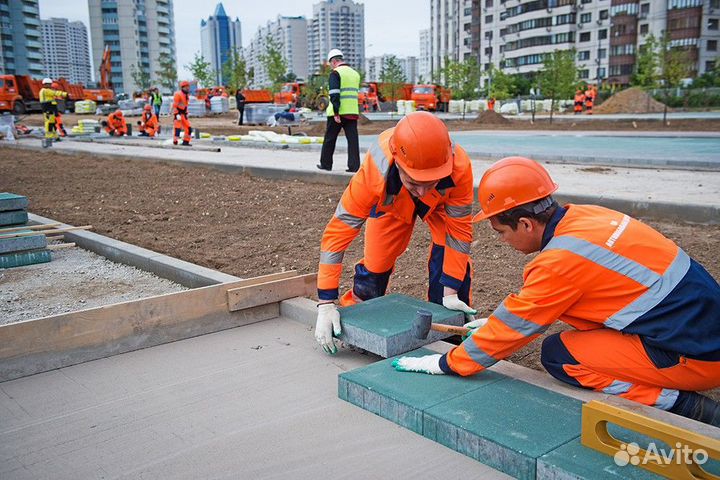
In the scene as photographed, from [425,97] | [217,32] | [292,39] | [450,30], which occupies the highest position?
[217,32]

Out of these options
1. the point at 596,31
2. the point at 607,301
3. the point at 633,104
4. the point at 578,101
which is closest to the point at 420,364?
the point at 607,301

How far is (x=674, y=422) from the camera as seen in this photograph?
8.86ft

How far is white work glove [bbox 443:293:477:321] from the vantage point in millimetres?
4125

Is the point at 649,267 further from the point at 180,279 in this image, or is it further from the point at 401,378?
the point at 180,279

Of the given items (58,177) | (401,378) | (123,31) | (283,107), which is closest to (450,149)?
(401,378)

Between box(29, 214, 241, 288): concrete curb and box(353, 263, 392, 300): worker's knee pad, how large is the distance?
96 cm

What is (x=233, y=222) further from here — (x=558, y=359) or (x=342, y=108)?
(x=558, y=359)

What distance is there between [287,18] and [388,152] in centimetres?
13751

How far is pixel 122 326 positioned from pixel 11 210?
3.59 meters

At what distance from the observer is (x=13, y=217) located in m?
6.87

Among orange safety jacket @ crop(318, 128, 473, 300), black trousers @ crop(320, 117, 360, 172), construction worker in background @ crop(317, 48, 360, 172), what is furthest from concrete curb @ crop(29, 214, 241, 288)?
construction worker in background @ crop(317, 48, 360, 172)

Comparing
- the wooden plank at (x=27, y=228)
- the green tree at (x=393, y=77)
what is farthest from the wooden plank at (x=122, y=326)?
the green tree at (x=393, y=77)

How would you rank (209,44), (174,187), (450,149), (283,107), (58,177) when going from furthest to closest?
(209,44), (283,107), (58,177), (174,187), (450,149)

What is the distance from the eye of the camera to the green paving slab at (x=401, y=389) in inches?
118
